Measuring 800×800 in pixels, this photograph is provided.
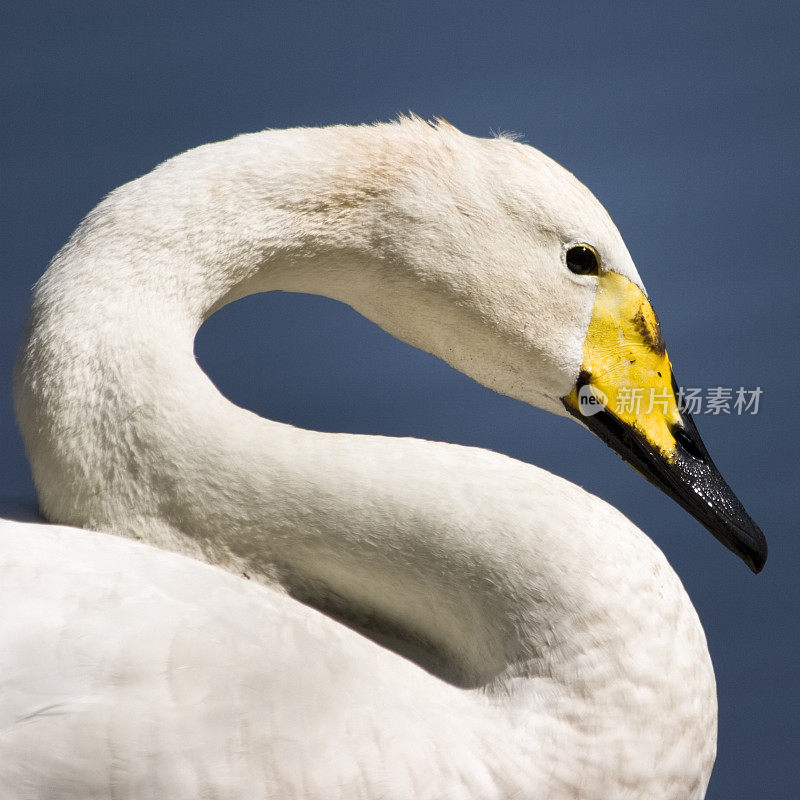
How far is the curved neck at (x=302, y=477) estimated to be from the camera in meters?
1.08

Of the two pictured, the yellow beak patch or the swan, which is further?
the yellow beak patch

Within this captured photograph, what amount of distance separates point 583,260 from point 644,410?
16 cm

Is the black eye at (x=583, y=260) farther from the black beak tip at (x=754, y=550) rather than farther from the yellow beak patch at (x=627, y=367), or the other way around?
the black beak tip at (x=754, y=550)

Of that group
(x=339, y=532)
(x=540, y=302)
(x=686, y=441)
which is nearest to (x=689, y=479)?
(x=686, y=441)

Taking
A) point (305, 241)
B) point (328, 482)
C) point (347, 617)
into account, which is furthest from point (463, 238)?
point (347, 617)

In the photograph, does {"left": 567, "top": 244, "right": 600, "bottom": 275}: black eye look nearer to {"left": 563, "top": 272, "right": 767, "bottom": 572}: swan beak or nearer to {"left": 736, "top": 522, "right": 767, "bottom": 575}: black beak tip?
{"left": 563, "top": 272, "right": 767, "bottom": 572}: swan beak

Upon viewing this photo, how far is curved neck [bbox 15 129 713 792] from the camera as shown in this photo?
108 cm

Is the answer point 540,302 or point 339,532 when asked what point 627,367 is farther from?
point 339,532

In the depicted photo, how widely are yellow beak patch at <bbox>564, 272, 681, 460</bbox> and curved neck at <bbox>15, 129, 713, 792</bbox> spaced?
0.12 metres

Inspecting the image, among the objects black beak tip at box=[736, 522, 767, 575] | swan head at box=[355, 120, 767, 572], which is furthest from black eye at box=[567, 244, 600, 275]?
black beak tip at box=[736, 522, 767, 575]

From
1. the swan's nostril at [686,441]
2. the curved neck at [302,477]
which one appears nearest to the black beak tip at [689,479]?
the swan's nostril at [686,441]

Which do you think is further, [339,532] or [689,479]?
[689,479]

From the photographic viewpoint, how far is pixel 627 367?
48.1 inches

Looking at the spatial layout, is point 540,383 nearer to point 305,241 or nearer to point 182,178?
point 305,241
